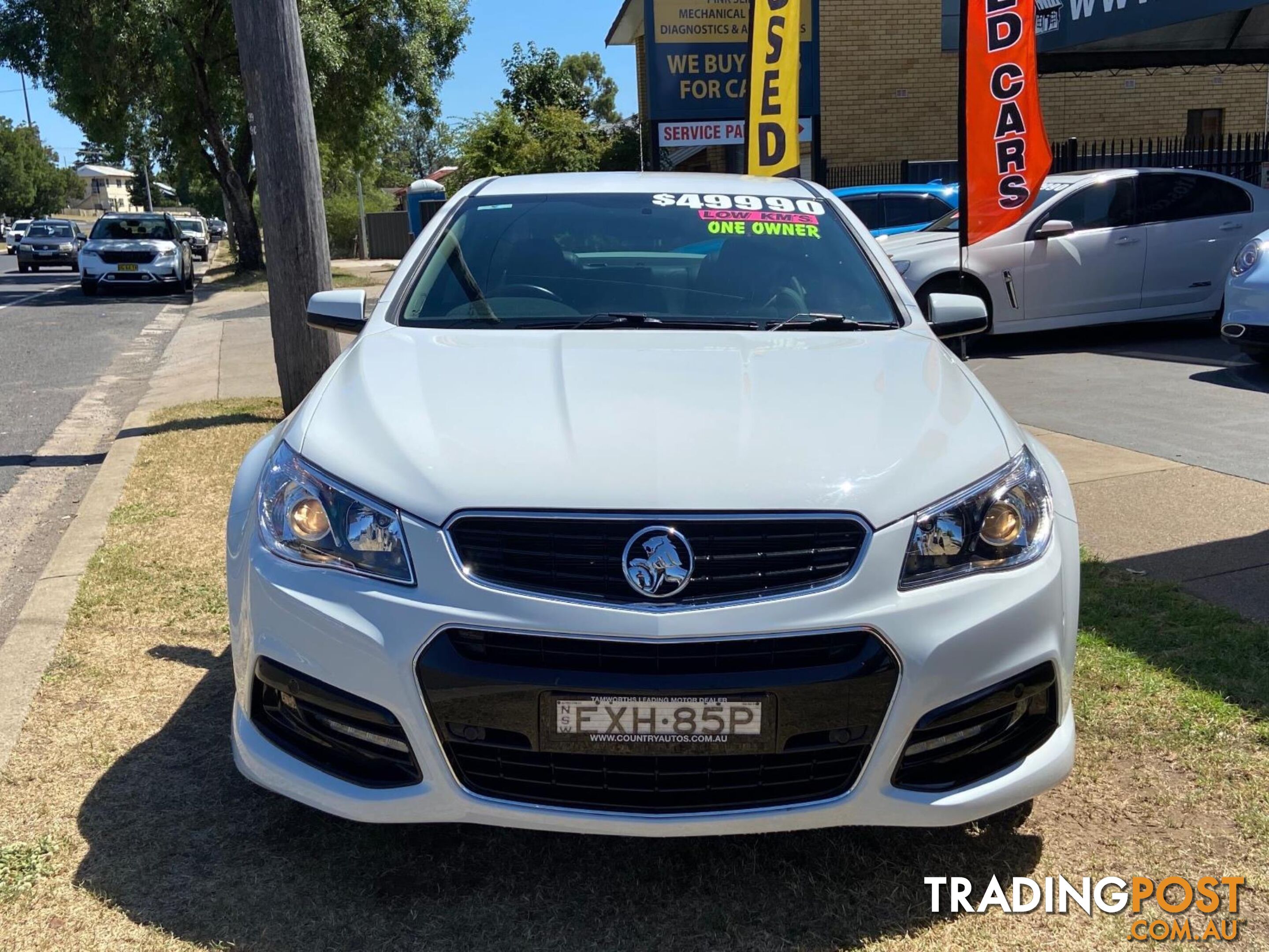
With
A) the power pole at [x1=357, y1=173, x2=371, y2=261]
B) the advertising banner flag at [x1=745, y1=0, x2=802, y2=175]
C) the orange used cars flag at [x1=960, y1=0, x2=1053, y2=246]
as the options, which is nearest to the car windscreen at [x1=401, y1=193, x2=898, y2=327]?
the orange used cars flag at [x1=960, y1=0, x2=1053, y2=246]

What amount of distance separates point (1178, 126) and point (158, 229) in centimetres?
1969

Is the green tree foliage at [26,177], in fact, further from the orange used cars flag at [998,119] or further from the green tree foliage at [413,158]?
the orange used cars flag at [998,119]

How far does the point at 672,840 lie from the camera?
2.94 meters

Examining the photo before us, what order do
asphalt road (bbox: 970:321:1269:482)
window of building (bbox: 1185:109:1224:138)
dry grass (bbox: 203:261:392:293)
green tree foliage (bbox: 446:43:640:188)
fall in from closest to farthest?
1. asphalt road (bbox: 970:321:1269:482)
2. window of building (bbox: 1185:109:1224:138)
3. dry grass (bbox: 203:261:392:293)
4. green tree foliage (bbox: 446:43:640:188)

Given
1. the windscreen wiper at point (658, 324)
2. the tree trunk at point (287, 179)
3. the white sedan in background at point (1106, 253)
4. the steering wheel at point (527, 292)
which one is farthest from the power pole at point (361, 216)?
the windscreen wiper at point (658, 324)

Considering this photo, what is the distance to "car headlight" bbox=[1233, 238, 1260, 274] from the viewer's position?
807cm

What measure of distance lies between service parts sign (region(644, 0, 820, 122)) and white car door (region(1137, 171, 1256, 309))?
837 cm

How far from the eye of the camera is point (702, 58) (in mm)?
18703

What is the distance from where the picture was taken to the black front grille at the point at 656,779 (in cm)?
244

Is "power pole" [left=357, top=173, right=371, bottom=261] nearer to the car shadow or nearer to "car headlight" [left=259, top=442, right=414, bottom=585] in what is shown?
the car shadow

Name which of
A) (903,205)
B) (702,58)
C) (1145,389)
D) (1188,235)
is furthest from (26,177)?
(1145,389)

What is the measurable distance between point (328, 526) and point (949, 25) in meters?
20.5

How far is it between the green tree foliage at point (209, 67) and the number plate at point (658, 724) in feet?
71.5

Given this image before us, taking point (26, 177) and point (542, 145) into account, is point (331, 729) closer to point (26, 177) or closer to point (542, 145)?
point (542, 145)
